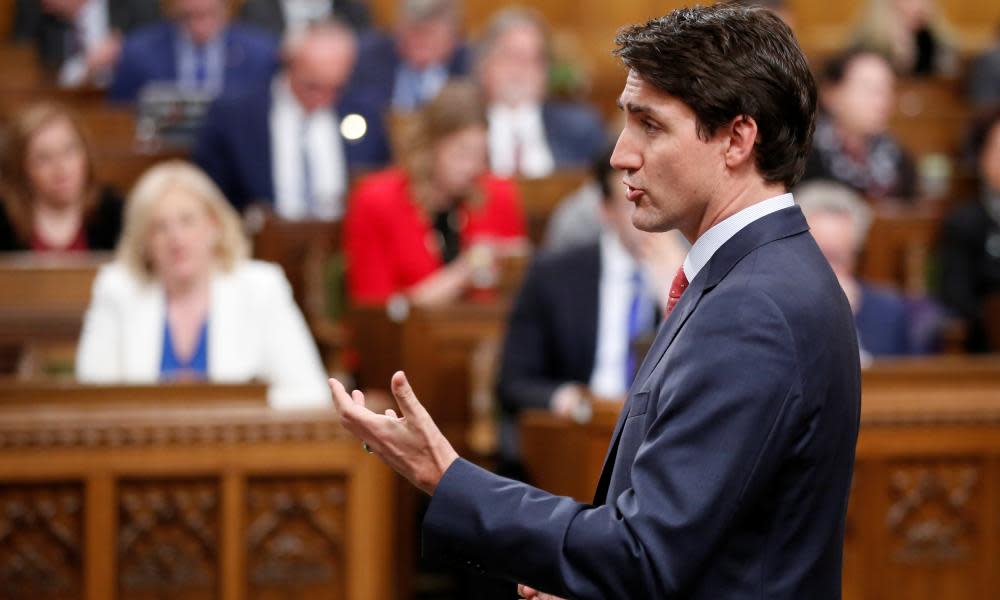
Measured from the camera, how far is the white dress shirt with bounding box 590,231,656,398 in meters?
3.74

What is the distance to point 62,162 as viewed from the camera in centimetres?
441

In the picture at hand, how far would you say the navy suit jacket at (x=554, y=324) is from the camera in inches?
146

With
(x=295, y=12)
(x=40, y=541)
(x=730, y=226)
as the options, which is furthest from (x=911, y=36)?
(x=730, y=226)

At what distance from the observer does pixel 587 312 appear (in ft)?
12.2

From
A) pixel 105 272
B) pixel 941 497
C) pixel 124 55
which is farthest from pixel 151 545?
pixel 124 55

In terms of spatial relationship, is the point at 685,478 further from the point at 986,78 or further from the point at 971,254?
the point at 986,78

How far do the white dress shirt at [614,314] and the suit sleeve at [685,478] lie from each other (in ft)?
7.78

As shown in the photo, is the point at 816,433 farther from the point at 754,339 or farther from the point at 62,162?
the point at 62,162

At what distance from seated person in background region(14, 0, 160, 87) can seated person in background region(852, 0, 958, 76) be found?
12.5ft

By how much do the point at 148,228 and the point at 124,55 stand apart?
287 cm

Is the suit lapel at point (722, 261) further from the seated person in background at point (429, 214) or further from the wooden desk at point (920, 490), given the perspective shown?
the seated person in background at point (429, 214)

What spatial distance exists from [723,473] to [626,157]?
34 cm

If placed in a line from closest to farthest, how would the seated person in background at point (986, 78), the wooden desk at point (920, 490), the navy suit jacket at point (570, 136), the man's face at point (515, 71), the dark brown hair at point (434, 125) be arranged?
the wooden desk at point (920, 490)
the dark brown hair at point (434, 125)
the man's face at point (515, 71)
the navy suit jacket at point (570, 136)
the seated person in background at point (986, 78)

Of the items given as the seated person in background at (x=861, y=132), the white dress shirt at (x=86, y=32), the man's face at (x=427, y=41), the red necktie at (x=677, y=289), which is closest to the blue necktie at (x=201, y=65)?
the white dress shirt at (x=86, y=32)
